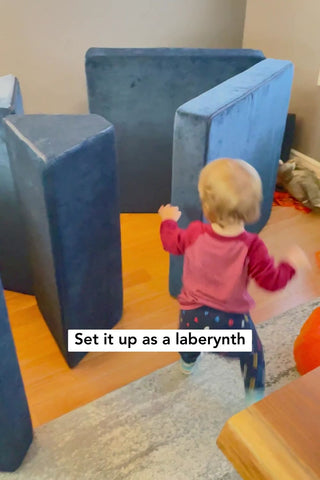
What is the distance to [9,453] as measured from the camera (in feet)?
3.84

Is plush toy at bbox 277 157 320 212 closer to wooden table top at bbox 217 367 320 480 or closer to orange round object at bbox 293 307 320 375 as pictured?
orange round object at bbox 293 307 320 375

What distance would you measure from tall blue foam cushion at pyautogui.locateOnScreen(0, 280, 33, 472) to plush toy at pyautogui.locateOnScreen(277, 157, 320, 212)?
170 cm

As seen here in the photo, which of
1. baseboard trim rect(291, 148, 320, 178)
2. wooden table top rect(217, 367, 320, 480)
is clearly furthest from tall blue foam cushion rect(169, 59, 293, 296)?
wooden table top rect(217, 367, 320, 480)

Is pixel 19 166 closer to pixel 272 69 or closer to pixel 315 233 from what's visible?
pixel 272 69

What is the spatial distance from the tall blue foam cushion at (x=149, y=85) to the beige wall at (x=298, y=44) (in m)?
0.61

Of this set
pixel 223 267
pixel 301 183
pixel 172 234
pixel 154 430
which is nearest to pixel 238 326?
pixel 223 267

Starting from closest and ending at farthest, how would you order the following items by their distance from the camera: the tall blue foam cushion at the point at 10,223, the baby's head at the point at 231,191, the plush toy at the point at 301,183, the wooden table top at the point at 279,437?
the wooden table top at the point at 279,437
the baby's head at the point at 231,191
the tall blue foam cushion at the point at 10,223
the plush toy at the point at 301,183

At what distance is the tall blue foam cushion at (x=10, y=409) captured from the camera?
1.06 metres

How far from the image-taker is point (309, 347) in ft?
4.61

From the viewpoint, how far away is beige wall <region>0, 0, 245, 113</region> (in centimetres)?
217

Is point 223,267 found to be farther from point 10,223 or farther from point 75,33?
point 75,33

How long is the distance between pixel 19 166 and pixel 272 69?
102cm

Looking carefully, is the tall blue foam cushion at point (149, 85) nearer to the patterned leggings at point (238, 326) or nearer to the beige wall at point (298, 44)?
the beige wall at point (298, 44)

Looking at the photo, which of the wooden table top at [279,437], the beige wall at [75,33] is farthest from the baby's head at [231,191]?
the beige wall at [75,33]
